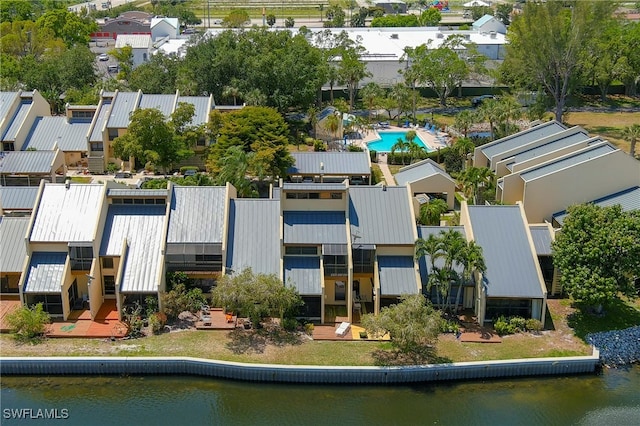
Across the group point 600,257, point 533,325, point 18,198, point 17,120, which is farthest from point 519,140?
point 17,120

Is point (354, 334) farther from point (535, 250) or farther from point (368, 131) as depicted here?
point (368, 131)

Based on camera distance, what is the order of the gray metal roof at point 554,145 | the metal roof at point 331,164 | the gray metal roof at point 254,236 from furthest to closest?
the metal roof at point 331,164 → the gray metal roof at point 554,145 → the gray metal roof at point 254,236

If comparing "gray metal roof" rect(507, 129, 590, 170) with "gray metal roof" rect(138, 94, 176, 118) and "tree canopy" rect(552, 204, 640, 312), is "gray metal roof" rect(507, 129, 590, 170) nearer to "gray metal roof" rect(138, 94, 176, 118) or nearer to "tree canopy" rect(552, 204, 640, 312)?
"tree canopy" rect(552, 204, 640, 312)

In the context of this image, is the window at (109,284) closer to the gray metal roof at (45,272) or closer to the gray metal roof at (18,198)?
the gray metal roof at (45,272)

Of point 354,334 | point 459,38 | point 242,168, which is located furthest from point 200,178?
point 459,38

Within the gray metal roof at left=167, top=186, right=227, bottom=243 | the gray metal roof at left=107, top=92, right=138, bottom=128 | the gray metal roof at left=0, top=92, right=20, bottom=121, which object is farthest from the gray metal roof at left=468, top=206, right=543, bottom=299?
the gray metal roof at left=0, top=92, right=20, bottom=121

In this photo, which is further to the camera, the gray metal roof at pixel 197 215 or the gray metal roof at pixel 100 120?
the gray metal roof at pixel 100 120

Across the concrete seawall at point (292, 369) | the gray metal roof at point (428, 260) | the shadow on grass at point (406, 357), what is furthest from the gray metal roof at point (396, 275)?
the concrete seawall at point (292, 369)
